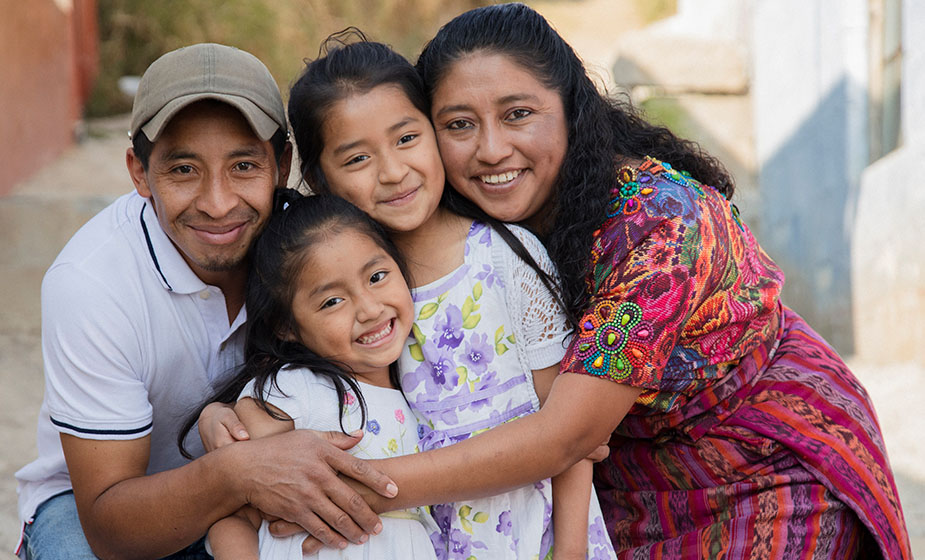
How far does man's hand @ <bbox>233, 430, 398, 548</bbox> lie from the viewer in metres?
2.19

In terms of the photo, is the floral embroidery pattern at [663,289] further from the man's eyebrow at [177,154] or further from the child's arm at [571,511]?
the man's eyebrow at [177,154]

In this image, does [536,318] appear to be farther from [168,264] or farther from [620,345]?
[168,264]

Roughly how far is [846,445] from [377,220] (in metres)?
1.41

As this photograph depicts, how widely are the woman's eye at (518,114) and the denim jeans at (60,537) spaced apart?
4.91 feet

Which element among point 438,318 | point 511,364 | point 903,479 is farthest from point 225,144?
point 903,479

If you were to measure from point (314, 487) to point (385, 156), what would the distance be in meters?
0.85

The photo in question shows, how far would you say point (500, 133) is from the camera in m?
2.42

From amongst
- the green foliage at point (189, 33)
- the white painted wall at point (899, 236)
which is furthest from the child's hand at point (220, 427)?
the green foliage at point (189, 33)

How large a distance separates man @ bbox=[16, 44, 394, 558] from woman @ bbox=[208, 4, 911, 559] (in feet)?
0.93

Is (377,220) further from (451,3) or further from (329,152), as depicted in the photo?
(451,3)

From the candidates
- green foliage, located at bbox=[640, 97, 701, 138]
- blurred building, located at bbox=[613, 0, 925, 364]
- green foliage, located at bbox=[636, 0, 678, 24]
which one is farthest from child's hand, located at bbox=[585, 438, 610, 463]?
green foliage, located at bbox=[636, 0, 678, 24]

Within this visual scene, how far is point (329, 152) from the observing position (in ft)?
8.13

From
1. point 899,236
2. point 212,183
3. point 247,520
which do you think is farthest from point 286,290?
point 899,236

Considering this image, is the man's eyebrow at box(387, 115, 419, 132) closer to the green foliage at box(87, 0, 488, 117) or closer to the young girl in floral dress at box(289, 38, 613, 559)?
the young girl in floral dress at box(289, 38, 613, 559)
